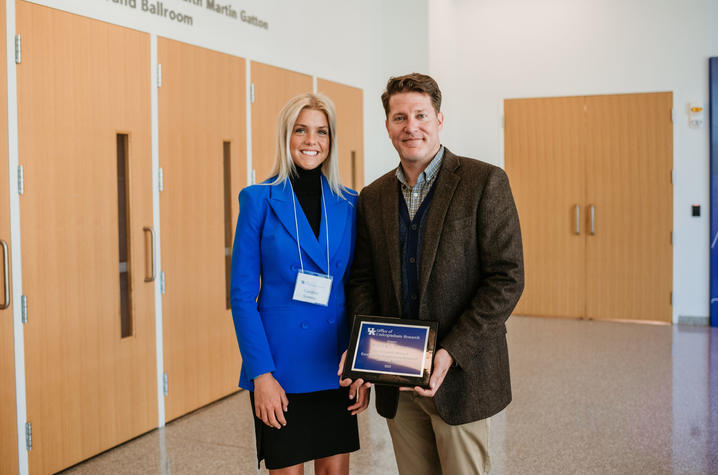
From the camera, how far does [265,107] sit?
499cm

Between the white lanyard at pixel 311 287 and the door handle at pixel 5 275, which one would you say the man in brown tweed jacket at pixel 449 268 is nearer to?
the white lanyard at pixel 311 287

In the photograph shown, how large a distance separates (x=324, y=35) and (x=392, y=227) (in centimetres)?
425

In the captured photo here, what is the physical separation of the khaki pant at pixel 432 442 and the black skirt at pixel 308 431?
0.74 feet

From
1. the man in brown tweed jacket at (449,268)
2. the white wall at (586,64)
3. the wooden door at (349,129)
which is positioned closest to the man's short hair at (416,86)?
the man in brown tweed jacket at (449,268)

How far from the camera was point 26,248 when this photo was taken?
3.20m

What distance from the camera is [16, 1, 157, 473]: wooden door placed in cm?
325

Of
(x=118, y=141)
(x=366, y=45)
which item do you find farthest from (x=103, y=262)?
(x=366, y=45)

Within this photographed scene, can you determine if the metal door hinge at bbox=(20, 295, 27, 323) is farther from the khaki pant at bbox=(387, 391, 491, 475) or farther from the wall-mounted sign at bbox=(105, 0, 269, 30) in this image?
the khaki pant at bbox=(387, 391, 491, 475)

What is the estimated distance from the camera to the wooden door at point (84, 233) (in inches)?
128

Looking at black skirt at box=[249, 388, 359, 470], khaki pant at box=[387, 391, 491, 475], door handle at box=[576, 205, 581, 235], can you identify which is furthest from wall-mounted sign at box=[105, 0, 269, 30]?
door handle at box=[576, 205, 581, 235]

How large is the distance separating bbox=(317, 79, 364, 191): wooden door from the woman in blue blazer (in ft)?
12.1

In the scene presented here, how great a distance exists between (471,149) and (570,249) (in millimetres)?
1681

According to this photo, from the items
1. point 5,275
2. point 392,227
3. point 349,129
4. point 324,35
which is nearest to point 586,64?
point 349,129

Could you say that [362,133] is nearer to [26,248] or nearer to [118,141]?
[118,141]
